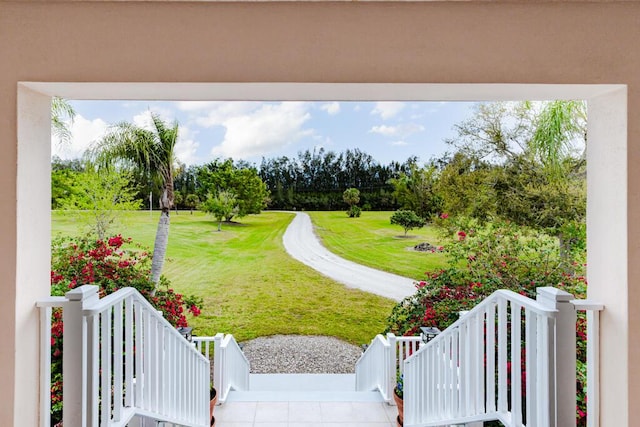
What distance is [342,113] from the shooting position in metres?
5.55

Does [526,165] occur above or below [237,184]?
above

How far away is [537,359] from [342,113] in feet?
13.7

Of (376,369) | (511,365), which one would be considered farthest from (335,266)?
(511,365)

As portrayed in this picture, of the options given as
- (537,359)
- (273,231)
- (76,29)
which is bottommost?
(537,359)

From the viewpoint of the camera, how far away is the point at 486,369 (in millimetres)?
2229

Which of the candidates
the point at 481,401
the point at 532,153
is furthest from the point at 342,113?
the point at 481,401

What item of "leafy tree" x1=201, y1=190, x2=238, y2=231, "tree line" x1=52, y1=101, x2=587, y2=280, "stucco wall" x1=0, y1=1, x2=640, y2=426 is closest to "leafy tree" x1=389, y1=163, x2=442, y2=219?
"tree line" x1=52, y1=101, x2=587, y2=280

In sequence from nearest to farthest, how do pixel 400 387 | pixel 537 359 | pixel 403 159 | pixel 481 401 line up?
1. pixel 537 359
2. pixel 481 401
3. pixel 400 387
4. pixel 403 159

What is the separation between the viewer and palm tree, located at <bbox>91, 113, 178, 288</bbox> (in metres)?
5.00

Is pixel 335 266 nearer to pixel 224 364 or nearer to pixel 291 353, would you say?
pixel 291 353

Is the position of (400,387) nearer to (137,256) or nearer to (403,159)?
(403,159)

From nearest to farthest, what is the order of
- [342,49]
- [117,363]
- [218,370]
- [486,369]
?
[117,363], [342,49], [486,369], [218,370]

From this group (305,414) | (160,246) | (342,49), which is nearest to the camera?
(342,49)

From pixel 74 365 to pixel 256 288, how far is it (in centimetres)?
392
